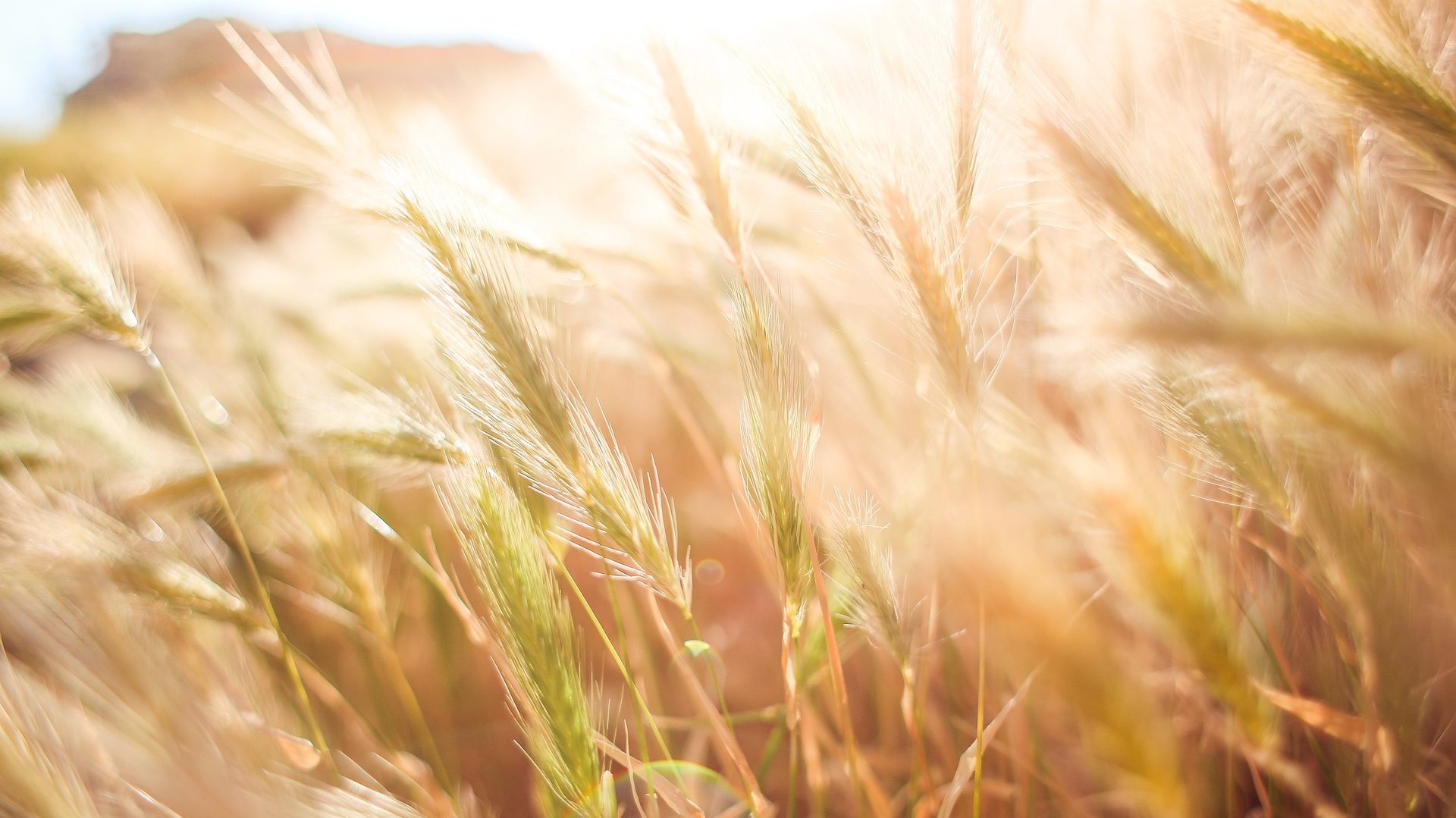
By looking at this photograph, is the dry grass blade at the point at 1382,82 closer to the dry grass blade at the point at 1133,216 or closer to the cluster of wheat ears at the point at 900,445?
the cluster of wheat ears at the point at 900,445

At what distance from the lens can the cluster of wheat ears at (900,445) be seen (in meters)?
0.36

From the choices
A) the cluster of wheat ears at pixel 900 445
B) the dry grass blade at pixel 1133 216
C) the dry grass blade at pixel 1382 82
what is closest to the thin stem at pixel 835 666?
the cluster of wheat ears at pixel 900 445

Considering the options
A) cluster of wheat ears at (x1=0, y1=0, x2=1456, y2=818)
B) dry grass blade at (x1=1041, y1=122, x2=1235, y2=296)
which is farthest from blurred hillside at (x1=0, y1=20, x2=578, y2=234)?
dry grass blade at (x1=1041, y1=122, x2=1235, y2=296)

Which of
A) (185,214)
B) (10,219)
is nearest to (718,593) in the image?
(10,219)

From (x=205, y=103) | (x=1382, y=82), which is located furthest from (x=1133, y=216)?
(x=205, y=103)

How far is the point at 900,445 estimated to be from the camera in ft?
2.33

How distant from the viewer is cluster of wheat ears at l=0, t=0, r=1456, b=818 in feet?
1.18

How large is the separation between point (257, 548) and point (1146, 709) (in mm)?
1311

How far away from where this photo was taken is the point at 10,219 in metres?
0.67

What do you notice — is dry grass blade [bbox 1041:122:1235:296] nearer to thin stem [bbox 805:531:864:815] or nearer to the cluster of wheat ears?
the cluster of wheat ears

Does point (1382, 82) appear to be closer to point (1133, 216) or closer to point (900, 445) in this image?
point (1133, 216)

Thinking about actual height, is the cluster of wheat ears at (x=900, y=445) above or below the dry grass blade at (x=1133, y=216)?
below

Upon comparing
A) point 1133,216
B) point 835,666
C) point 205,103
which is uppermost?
point 205,103

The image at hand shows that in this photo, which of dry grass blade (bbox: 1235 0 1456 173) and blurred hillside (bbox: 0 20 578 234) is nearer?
dry grass blade (bbox: 1235 0 1456 173)
